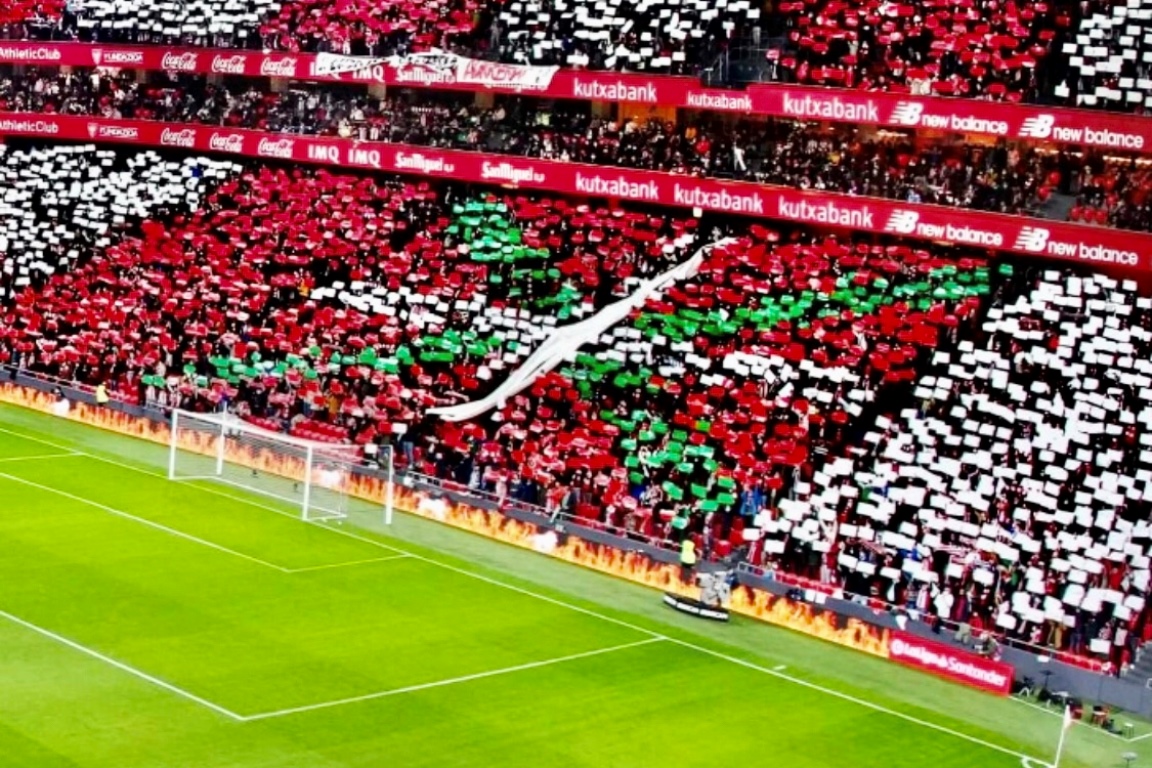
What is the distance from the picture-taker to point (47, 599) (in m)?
36.5

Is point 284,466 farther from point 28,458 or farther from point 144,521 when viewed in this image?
point 28,458

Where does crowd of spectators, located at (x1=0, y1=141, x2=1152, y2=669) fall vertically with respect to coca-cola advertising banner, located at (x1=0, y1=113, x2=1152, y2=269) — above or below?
below

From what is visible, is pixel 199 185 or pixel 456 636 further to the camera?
pixel 199 185

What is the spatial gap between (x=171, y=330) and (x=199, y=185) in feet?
29.0

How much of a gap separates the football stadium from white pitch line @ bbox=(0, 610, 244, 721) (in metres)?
0.13

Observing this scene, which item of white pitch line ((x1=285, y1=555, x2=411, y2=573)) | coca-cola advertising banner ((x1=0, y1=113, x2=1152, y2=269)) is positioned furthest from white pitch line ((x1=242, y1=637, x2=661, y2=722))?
coca-cola advertising banner ((x1=0, y1=113, x2=1152, y2=269))

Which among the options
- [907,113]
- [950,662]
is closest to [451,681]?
[950,662]

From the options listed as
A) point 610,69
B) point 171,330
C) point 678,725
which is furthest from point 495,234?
point 678,725

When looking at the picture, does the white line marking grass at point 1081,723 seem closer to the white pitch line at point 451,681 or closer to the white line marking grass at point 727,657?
the white line marking grass at point 727,657

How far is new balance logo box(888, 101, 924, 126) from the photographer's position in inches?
1837

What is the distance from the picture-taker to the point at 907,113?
46.9m

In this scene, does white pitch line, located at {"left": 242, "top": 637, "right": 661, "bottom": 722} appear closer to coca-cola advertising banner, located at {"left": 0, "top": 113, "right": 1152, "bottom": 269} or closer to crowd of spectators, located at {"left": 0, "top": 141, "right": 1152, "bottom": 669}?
crowd of spectators, located at {"left": 0, "top": 141, "right": 1152, "bottom": 669}

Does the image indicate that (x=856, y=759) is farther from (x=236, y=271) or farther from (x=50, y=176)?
(x=50, y=176)

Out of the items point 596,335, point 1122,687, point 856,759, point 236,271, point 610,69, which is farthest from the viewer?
point 236,271
